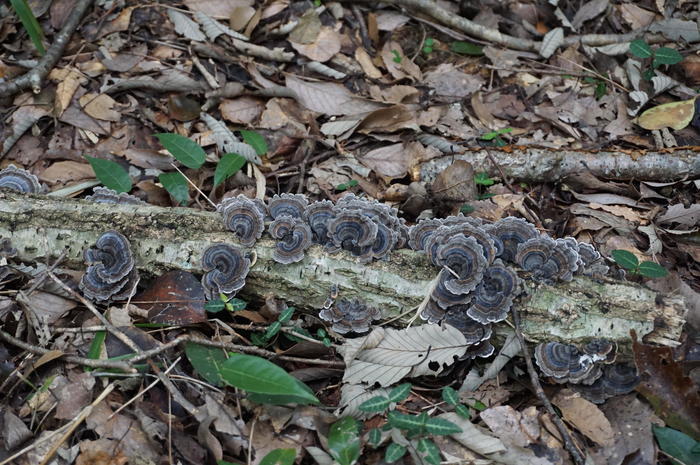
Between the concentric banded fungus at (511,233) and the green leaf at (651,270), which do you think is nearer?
the concentric banded fungus at (511,233)

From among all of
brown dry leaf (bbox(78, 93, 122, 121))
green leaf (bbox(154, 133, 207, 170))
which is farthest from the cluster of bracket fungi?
brown dry leaf (bbox(78, 93, 122, 121))

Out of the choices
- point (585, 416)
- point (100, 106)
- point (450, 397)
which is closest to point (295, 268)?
point (450, 397)

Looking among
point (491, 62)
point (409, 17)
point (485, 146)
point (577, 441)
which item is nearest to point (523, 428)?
point (577, 441)

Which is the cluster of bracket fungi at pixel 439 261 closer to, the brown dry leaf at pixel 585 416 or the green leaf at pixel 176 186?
the brown dry leaf at pixel 585 416

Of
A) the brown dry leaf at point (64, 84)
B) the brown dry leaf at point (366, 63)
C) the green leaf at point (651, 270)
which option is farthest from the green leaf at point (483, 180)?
the brown dry leaf at point (64, 84)

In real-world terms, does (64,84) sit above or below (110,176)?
above

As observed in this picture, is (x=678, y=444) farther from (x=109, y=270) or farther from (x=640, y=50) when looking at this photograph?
(x=640, y=50)

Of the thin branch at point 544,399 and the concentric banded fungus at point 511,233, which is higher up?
the concentric banded fungus at point 511,233
